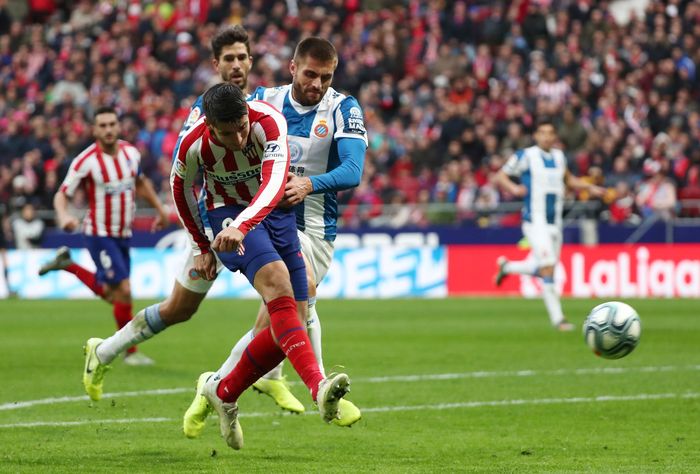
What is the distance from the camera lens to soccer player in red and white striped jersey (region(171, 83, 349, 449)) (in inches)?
264

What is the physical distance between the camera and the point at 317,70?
7887mm

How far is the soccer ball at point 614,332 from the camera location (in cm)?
845

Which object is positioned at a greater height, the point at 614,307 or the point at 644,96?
the point at 644,96

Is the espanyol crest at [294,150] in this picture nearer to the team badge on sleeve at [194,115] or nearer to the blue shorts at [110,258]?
the team badge on sleeve at [194,115]

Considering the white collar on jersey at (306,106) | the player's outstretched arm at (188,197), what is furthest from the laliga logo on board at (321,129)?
the player's outstretched arm at (188,197)

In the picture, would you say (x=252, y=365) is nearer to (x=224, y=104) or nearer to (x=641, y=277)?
(x=224, y=104)

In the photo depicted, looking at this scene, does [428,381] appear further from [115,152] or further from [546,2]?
[546,2]

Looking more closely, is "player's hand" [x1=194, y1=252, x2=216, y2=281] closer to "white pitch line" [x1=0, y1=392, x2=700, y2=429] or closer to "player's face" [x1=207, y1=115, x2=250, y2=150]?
"player's face" [x1=207, y1=115, x2=250, y2=150]

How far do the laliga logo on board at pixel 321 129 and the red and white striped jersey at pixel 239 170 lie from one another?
39.3 inches

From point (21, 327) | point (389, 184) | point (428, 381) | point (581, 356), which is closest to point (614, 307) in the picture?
point (428, 381)

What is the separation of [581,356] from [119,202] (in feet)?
16.2

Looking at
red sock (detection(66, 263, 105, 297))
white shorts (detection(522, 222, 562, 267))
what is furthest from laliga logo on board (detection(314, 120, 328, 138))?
white shorts (detection(522, 222, 562, 267))

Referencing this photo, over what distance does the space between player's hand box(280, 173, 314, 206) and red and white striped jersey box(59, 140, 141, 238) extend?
19.6 ft

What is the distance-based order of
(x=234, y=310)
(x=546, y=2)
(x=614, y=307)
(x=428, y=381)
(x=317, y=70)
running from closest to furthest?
(x=317, y=70) → (x=614, y=307) → (x=428, y=381) → (x=234, y=310) → (x=546, y=2)
